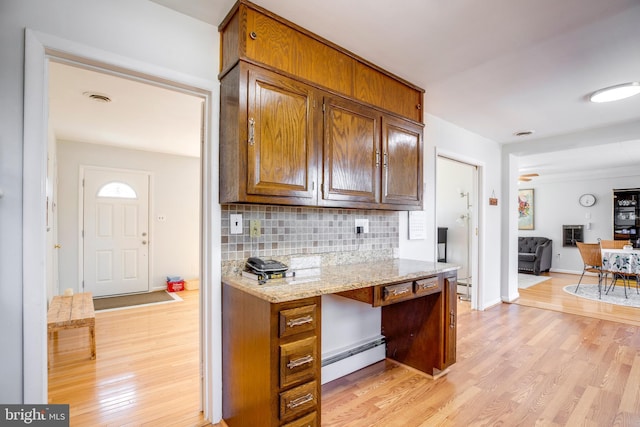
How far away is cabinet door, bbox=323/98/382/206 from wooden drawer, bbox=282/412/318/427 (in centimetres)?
120

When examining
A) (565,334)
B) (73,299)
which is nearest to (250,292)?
(73,299)

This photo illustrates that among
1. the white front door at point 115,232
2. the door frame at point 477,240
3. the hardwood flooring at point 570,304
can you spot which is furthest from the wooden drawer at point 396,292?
the white front door at point 115,232

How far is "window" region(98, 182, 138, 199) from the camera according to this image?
480 centimetres

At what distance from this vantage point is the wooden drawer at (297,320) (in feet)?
4.61

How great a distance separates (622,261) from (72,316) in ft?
22.5

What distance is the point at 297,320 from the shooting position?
1.45m

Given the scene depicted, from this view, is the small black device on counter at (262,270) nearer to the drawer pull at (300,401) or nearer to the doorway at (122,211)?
the drawer pull at (300,401)

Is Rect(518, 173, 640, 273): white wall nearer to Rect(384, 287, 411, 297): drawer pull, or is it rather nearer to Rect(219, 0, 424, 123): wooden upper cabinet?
Rect(219, 0, 424, 123): wooden upper cabinet

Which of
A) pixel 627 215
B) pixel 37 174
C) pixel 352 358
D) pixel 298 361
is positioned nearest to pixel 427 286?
pixel 352 358

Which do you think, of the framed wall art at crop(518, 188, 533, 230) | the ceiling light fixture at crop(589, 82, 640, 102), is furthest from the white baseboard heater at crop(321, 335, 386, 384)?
the framed wall art at crop(518, 188, 533, 230)

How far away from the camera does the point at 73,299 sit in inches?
129

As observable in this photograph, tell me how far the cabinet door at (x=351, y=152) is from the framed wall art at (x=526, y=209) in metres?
7.24

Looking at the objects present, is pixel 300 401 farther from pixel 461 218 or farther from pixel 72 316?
pixel 461 218

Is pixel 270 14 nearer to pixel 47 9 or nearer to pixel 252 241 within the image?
pixel 47 9
